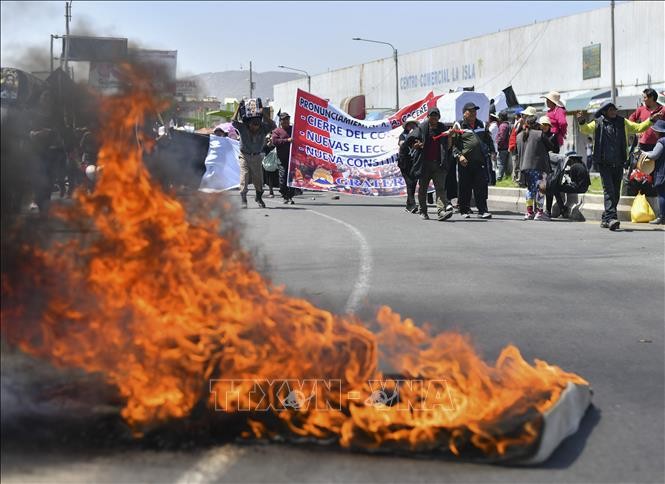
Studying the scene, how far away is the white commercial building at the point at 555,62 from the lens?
4125 centimetres

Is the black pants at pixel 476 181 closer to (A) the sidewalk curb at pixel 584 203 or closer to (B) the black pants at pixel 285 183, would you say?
(A) the sidewalk curb at pixel 584 203

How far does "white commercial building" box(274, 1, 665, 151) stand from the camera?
41250 millimetres

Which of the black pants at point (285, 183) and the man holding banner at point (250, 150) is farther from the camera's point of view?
the black pants at point (285, 183)

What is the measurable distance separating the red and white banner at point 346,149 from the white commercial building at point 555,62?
1919 cm

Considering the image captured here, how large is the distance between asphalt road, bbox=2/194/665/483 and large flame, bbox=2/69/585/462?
0.19 m

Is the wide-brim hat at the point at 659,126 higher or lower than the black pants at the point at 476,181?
higher

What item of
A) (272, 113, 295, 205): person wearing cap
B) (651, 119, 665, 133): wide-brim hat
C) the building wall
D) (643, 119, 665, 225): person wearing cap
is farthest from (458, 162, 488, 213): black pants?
the building wall

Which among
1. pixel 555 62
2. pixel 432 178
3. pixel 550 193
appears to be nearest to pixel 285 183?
pixel 432 178

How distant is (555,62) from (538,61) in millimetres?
1647

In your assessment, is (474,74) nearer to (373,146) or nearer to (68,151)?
(373,146)

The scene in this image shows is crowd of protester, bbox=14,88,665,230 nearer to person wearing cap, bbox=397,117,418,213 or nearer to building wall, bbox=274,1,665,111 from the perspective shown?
person wearing cap, bbox=397,117,418,213

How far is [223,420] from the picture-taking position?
14.8 ft

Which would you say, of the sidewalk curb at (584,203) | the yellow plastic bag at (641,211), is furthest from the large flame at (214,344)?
the sidewalk curb at (584,203)

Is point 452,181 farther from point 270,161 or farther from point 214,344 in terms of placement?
point 214,344
